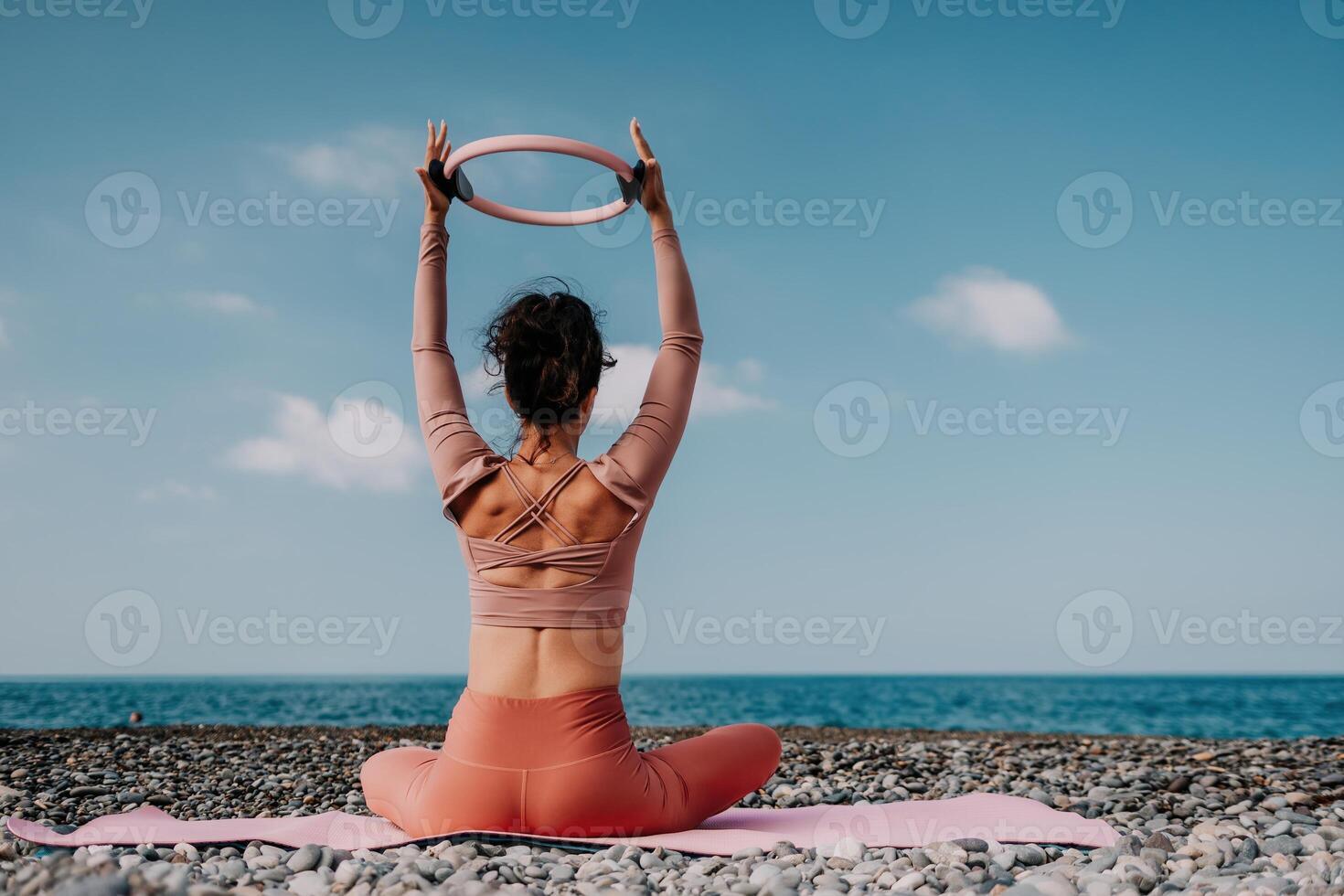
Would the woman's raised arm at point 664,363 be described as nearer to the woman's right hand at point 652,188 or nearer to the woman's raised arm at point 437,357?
the woman's right hand at point 652,188

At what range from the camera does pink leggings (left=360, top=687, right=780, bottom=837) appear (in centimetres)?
326

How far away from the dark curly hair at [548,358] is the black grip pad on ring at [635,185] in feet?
1.94

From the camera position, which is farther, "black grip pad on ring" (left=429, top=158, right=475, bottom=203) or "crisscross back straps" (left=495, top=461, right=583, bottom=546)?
"black grip pad on ring" (left=429, top=158, right=475, bottom=203)

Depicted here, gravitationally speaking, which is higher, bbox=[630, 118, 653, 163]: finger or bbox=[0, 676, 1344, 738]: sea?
bbox=[630, 118, 653, 163]: finger

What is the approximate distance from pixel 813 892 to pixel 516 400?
72.2 inches

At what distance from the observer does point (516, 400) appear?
340 cm

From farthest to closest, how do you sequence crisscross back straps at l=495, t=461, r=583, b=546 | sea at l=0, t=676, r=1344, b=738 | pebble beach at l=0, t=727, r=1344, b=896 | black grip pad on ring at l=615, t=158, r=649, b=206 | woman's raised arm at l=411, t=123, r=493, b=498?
sea at l=0, t=676, r=1344, b=738 → black grip pad on ring at l=615, t=158, r=649, b=206 → woman's raised arm at l=411, t=123, r=493, b=498 → crisscross back straps at l=495, t=461, r=583, b=546 → pebble beach at l=0, t=727, r=1344, b=896

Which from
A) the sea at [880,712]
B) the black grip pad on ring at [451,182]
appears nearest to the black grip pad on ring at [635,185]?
the black grip pad on ring at [451,182]

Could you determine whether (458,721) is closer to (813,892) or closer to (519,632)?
(519,632)

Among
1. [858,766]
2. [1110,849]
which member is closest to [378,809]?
[1110,849]

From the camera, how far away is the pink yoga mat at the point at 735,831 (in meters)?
3.45

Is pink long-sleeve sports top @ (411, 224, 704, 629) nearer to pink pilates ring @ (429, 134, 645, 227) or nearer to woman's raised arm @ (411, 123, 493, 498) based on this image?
woman's raised arm @ (411, 123, 493, 498)

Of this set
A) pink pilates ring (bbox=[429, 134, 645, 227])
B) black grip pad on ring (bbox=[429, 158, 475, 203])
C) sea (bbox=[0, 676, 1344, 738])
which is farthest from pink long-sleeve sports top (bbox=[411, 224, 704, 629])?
sea (bbox=[0, 676, 1344, 738])

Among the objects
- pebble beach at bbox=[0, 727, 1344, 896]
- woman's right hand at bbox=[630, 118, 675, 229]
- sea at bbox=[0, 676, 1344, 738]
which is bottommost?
sea at bbox=[0, 676, 1344, 738]
